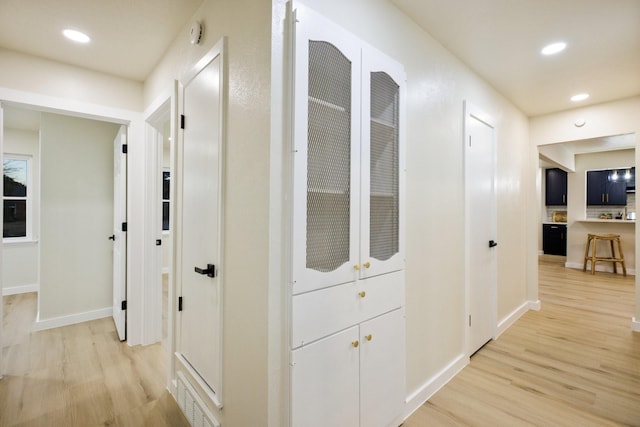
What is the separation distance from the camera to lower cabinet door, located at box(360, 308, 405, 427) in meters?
1.55

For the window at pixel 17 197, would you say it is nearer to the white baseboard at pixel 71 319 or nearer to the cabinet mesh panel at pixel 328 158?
the white baseboard at pixel 71 319

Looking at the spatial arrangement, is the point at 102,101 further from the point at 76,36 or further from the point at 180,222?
the point at 180,222

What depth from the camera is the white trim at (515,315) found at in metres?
3.24

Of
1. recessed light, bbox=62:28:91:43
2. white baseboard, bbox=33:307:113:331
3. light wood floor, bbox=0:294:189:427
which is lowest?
light wood floor, bbox=0:294:189:427

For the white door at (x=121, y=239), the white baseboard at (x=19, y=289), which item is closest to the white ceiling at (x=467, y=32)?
the white door at (x=121, y=239)

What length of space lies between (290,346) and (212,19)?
1.76 m

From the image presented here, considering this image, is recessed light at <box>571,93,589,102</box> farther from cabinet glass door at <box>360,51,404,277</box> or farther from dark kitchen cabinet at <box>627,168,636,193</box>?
dark kitchen cabinet at <box>627,168,636,193</box>

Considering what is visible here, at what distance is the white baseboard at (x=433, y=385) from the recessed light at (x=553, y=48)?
2.56m

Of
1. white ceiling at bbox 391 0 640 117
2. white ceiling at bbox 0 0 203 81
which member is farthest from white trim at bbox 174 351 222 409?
white ceiling at bbox 391 0 640 117

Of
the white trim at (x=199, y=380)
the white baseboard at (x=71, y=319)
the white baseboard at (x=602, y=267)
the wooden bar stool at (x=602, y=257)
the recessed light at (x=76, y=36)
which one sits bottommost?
the white baseboard at (x=71, y=319)

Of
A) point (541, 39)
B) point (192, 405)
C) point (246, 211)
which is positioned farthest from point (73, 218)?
point (541, 39)

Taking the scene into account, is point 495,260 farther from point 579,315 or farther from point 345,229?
point 345,229

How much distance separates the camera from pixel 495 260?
10.1 feet

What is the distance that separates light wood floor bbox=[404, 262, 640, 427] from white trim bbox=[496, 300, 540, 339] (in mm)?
54
